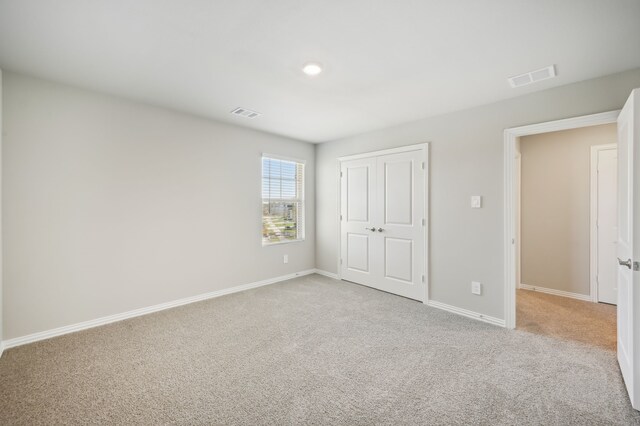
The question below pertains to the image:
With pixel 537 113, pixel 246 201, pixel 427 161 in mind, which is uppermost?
pixel 537 113

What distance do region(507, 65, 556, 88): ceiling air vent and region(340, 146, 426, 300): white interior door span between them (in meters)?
1.31

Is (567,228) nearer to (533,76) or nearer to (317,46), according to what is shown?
(533,76)

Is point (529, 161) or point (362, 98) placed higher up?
point (362, 98)

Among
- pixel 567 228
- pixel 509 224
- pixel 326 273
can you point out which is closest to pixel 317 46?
pixel 509 224

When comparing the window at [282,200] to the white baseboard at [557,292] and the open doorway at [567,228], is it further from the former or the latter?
the white baseboard at [557,292]

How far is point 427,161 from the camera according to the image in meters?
3.71

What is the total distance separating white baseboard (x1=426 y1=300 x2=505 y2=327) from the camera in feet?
10.2

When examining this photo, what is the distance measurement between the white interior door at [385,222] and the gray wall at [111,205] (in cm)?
164

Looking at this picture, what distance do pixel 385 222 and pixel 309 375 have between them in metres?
2.56

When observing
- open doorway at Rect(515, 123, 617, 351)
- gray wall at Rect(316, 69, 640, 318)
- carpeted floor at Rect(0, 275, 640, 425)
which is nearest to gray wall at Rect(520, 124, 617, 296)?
open doorway at Rect(515, 123, 617, 351)

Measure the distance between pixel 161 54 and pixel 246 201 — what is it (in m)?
2.35

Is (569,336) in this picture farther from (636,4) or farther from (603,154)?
(636,4)

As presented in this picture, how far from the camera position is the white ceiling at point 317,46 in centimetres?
171

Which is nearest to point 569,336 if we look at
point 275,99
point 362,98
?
point 362,98
